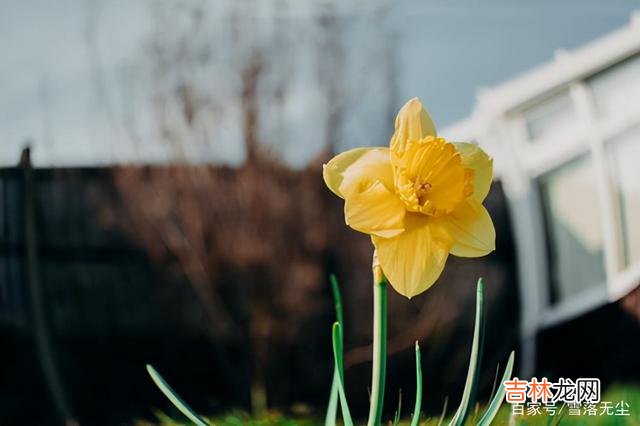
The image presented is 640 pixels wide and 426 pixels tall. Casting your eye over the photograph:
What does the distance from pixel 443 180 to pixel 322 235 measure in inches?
48.3

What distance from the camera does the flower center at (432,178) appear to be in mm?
598

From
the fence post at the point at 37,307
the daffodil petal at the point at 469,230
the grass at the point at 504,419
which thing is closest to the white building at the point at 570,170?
the grass at the point at 504,419

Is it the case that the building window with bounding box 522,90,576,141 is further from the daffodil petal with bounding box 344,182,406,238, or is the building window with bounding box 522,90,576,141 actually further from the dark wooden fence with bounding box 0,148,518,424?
the daffodil petal with bounding box 344,182,406,238

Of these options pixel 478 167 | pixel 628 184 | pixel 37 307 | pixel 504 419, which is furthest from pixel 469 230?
pixel 37 307

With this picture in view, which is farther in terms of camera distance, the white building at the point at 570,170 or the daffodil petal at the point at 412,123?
the white building at the point at 570,170

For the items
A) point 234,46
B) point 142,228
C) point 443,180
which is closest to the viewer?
point 443,180

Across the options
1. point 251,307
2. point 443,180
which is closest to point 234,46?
point 251,307

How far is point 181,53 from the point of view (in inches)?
68.4

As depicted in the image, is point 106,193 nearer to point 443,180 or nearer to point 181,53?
point 181,53

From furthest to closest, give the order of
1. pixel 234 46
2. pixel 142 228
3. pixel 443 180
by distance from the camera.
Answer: pixel 142 228 < pixel 234 46 < pixel 443 180

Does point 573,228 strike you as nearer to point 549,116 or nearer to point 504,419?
point 549,116

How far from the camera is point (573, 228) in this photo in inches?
71.8

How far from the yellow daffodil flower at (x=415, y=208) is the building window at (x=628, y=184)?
49.3 inches

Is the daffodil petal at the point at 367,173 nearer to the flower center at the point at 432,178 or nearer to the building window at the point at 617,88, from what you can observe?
the flower center at the point at 432,178
